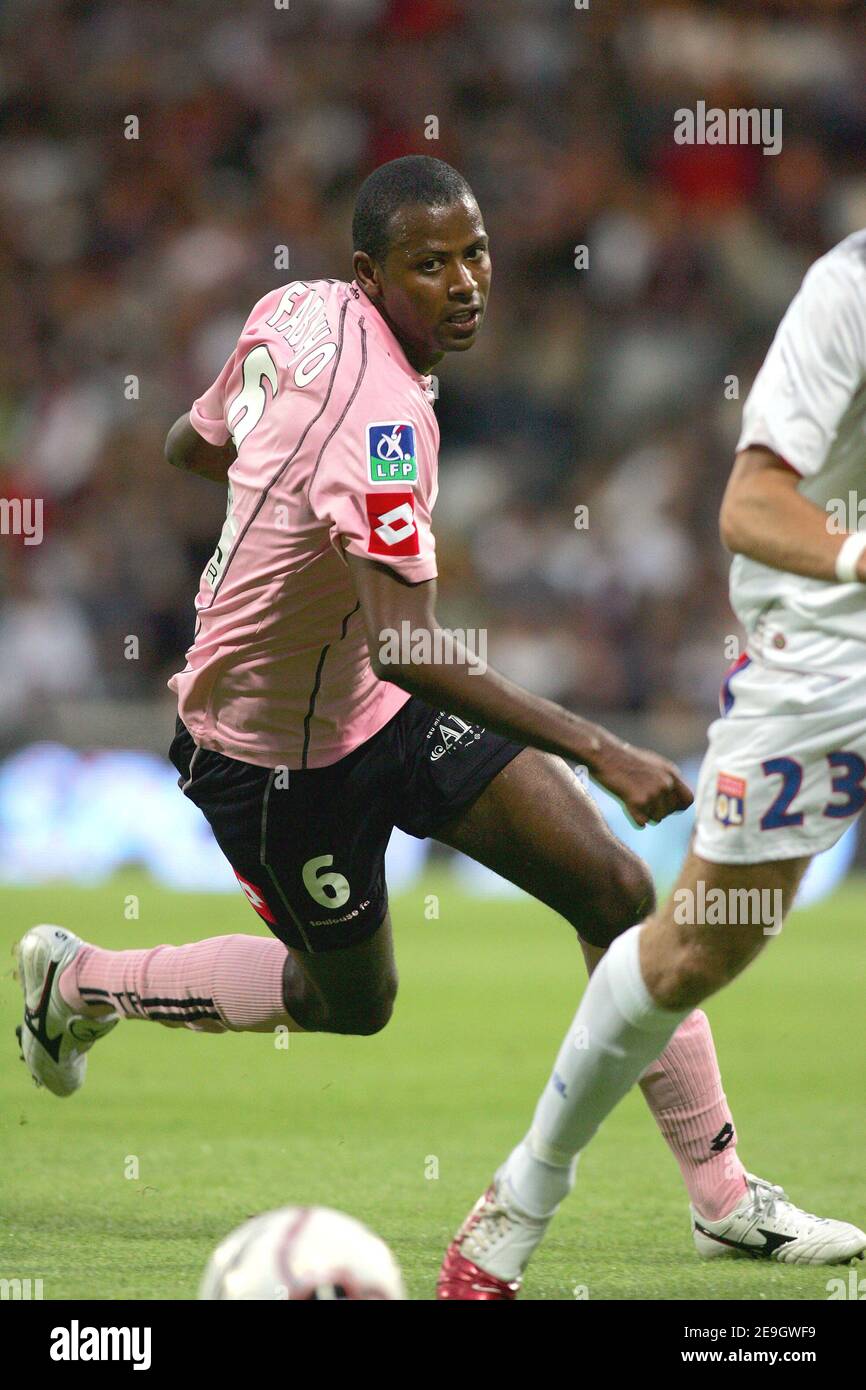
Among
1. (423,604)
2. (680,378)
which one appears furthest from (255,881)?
(680,378)

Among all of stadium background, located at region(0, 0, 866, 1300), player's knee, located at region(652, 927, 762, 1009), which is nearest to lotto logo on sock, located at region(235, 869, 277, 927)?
player's knee, located at region(652, 927, 762, 1009)

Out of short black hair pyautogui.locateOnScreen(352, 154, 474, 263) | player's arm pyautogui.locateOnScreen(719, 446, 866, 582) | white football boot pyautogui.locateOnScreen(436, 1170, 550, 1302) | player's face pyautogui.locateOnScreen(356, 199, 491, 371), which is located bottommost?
white football boot pyautogui.locateOnScreen(436, 1170, 550, 1302)

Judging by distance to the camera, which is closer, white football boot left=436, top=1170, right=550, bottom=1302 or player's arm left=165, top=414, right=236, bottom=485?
white football boot left=436, top=1170, right=550, bottom=1302

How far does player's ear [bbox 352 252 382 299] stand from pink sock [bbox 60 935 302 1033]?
153cm

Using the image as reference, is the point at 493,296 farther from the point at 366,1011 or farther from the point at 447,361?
the point at 366,1011

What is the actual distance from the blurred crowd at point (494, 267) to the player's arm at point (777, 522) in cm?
829

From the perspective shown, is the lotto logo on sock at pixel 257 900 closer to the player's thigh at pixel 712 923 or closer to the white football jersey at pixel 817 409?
the player's thigh at pixel 712 923

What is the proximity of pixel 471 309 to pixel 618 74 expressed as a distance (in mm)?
10729

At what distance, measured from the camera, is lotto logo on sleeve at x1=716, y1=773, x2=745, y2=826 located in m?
3.19

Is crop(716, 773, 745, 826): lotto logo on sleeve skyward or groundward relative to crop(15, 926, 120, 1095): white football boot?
skyward

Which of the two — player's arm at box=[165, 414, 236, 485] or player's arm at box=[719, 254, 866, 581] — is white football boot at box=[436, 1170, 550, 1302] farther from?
player's arm at box=[165, 414, 236, 485]

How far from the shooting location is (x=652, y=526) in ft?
40.2

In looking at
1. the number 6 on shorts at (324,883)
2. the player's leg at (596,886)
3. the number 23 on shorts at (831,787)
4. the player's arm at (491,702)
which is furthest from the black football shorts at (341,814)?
the number 23 on shorts at (831,787)

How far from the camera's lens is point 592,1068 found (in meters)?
3.41
